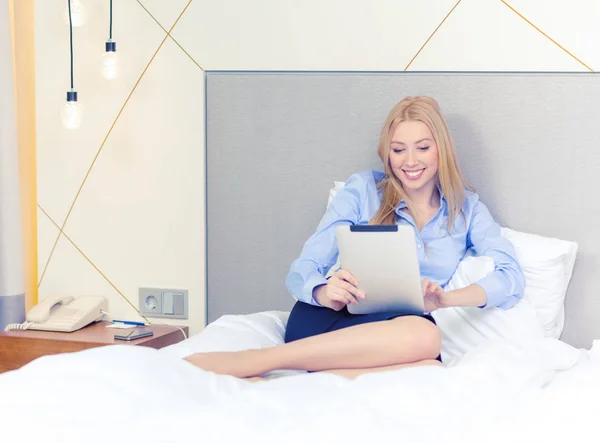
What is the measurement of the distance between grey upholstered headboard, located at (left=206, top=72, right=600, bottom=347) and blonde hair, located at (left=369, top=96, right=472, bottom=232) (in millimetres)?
164

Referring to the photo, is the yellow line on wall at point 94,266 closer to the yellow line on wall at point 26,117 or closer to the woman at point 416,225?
the yellow line on wall at point 26,117

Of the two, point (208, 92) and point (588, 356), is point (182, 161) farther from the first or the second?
point (588, 356)

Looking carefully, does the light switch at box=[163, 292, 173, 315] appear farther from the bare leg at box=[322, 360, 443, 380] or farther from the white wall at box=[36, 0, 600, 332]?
the bare leg at box=[322, 360, 443, 380]

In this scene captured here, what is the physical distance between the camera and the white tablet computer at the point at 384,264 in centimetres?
169

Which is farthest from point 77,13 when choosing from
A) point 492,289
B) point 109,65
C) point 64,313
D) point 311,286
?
point 492,289

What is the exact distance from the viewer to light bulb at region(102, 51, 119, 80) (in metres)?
2.53

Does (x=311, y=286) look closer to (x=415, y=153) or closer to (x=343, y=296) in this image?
(x=343, y=296)

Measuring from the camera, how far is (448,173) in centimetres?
215

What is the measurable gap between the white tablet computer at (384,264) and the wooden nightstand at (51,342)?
36.9 inches

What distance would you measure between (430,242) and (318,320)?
43cm

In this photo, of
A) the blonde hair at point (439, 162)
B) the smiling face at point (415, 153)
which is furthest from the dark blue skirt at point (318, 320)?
the smiling face at point (415, 153)

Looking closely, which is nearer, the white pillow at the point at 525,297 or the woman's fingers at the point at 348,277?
the woman's fingers at the point at 348,277

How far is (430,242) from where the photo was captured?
214cm

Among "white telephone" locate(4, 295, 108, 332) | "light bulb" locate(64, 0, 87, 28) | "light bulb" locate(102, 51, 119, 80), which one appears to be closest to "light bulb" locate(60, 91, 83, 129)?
"light bulb" locate(102, 51, 119, 80)
